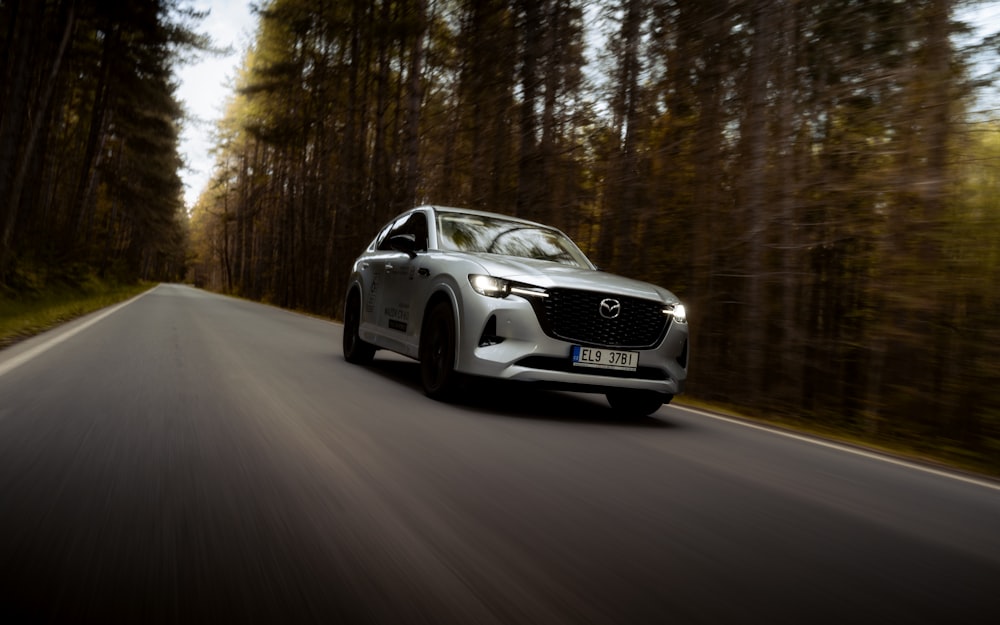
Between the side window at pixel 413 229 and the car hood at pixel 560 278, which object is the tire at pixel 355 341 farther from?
the car hood at pixel 560 278

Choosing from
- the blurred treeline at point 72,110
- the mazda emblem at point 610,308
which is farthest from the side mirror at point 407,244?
the blurred treeline at point 72,110

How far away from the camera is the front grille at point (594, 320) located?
5.93m

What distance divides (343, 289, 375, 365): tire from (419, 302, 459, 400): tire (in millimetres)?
2337

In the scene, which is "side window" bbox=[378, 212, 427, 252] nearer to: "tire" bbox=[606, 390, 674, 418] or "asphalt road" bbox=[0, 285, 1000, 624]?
"asphalt road" bbox=[0, 285, 1000, 624]

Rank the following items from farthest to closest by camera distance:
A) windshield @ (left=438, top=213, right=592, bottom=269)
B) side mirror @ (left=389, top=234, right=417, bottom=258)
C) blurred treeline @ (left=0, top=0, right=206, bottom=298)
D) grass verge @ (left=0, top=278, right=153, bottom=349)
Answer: blurred treeline @ (left=0, top=0, right=206, bottom=298) < grass verge @ (left=0, top=278, right=153, bottom=349) < side mirror @ (left=389, top=234, right=417, bottom=258) < windshield @ (left=438, top=213, right=592, bottom=269)

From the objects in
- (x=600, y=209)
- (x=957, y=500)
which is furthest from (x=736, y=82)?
(x=957, y=500)

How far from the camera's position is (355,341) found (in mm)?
9391

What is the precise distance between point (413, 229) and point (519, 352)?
9.92 feet

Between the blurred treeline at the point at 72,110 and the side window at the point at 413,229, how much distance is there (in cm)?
1346

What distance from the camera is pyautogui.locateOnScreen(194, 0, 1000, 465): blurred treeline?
6705mm

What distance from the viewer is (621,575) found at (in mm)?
2637

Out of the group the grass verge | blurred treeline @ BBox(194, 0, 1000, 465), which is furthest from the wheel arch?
the grass verge

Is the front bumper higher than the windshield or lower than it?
lower

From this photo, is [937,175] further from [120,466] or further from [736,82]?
[120,466]
